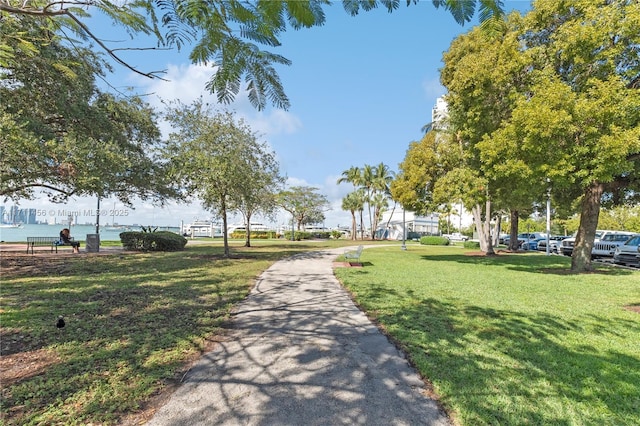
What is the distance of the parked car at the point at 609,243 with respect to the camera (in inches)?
701

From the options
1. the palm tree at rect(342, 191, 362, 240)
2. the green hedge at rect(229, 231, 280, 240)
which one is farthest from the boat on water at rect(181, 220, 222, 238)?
the palm tree at rect(342, 191, 362, 240)

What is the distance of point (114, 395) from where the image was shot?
9.52 feet

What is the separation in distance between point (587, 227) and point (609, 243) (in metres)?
9.50

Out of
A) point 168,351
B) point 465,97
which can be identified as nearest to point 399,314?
point 168,351

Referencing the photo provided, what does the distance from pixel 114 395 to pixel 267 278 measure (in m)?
6.86

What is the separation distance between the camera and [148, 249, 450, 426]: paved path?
2656 millimetres

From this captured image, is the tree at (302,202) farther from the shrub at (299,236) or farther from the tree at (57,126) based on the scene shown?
the tree at (57,126)

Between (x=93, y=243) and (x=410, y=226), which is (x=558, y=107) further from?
(x=410, y=226)

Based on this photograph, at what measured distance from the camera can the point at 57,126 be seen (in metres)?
11.2

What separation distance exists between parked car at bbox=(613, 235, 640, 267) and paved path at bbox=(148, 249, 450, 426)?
1820 centimetres

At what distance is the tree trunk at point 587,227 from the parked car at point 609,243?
7634 millimetres

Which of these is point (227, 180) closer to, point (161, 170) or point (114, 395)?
point (161, 170)

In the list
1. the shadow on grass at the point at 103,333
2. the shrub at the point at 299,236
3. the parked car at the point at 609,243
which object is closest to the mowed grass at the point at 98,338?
the shadow on grass at the point at 103,333

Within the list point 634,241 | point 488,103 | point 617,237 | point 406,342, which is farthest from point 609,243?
point 406,342
